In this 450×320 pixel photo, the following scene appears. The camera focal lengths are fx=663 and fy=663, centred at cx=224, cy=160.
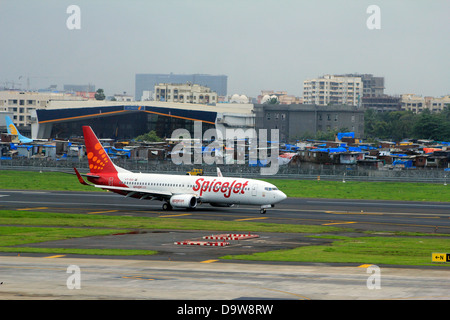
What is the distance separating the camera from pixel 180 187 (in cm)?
7856

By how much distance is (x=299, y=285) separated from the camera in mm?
34250

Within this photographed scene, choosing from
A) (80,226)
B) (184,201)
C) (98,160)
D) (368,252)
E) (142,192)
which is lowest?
(80,226)

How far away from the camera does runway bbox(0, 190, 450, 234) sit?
67562mm

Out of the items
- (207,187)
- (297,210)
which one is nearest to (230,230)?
(207,187)

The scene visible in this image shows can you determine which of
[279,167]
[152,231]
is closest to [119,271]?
[152,231]

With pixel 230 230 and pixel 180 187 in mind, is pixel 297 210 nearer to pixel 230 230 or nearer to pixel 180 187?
pixel 180 187

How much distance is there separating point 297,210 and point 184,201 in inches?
524

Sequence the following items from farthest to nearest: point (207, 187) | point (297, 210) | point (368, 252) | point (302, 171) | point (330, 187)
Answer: point (302, 171)
point (330, 187)
point (297, 210)
point (207, 187)
point (368, 252)

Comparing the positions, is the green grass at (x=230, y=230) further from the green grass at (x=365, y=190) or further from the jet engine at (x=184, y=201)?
the green grass at (x=365, y=190)

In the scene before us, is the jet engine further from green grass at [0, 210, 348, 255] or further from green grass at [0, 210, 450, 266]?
green grass at [0, 210, 348, 255]

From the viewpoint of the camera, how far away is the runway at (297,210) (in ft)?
222

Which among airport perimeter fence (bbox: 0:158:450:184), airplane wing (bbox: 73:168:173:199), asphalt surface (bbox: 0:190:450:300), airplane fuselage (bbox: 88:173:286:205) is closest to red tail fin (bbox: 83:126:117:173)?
airplane fuselage (bbox: 88:173:286:205)

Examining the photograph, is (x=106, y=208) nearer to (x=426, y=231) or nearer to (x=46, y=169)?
(x=426, y=231)
